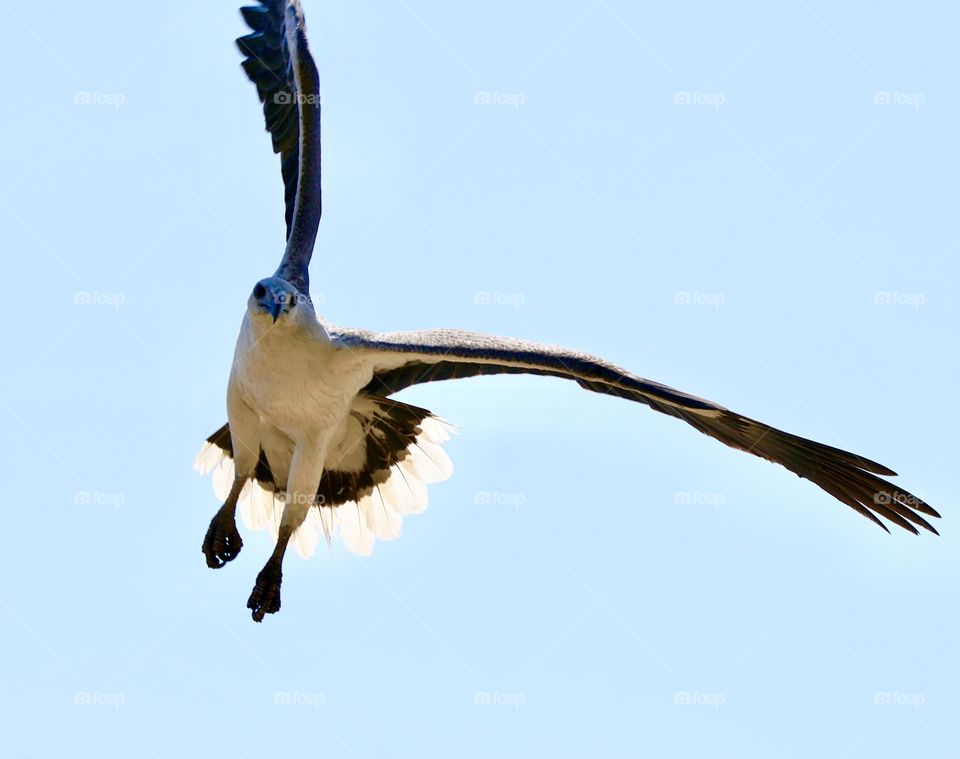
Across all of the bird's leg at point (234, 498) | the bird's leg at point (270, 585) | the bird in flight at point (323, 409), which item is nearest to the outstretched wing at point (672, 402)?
the bird in flight at point (323, 409)

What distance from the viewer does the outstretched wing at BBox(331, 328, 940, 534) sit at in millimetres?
11430

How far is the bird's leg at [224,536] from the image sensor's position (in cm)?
1232

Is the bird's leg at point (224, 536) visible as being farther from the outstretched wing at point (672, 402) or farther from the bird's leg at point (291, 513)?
the outstretched wing at point (672, 402)

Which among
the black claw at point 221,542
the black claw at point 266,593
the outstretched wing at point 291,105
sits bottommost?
the black claw at point 266,593

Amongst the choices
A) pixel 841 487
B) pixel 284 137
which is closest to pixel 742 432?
pixel 841 487

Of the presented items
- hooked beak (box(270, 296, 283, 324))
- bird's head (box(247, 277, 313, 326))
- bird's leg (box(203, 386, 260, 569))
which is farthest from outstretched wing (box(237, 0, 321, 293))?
bird's leg (box(203, 386, 260, 569))

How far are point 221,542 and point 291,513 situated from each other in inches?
23.4

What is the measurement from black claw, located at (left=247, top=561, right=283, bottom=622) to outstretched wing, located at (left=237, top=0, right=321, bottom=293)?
2.01 m

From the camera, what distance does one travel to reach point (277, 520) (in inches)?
532

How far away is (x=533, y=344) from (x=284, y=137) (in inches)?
117

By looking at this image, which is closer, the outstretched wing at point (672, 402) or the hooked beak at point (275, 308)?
the hooked beak at point (275, 308)

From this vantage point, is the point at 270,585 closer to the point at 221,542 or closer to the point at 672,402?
the point at 221,542

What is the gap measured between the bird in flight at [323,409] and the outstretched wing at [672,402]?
0.01m

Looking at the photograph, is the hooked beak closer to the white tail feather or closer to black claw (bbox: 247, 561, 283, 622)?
black claw (bbox: 247, 561, 283, 622)
